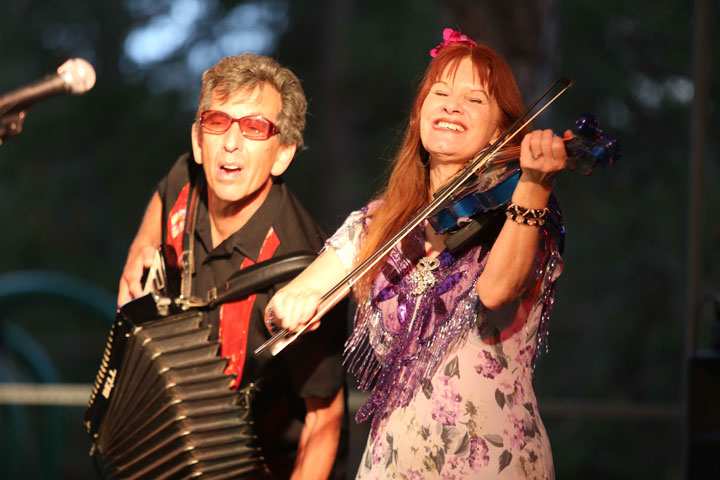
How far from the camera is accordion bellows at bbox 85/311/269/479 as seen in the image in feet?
7.20

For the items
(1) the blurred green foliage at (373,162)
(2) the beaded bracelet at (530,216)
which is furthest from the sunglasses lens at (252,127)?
(1) the blurred green foliage at (373,162)

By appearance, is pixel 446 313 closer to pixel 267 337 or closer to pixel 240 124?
pixel 267 337

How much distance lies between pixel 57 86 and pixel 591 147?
961 mm

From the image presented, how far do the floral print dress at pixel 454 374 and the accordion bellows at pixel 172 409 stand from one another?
1.26ft

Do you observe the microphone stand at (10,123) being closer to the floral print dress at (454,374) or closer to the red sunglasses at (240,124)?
the red sunglasses at (240,124)

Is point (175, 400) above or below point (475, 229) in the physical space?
below

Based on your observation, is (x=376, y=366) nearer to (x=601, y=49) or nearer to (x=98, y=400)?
(x=98, y=400)

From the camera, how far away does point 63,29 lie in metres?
10.7

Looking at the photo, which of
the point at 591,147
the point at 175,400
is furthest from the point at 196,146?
the point at 591,147

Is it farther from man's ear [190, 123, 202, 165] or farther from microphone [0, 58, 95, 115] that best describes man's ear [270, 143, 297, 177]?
microphone [0, 58, 95, 115]

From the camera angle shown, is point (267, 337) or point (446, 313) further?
point (267, 337)

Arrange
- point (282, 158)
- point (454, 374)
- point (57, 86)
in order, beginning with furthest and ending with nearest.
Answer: point (282, 158) → point (454, 374) → point (57, 86)

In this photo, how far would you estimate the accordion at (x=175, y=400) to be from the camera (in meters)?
2.20

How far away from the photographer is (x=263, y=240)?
2361 millimetres
